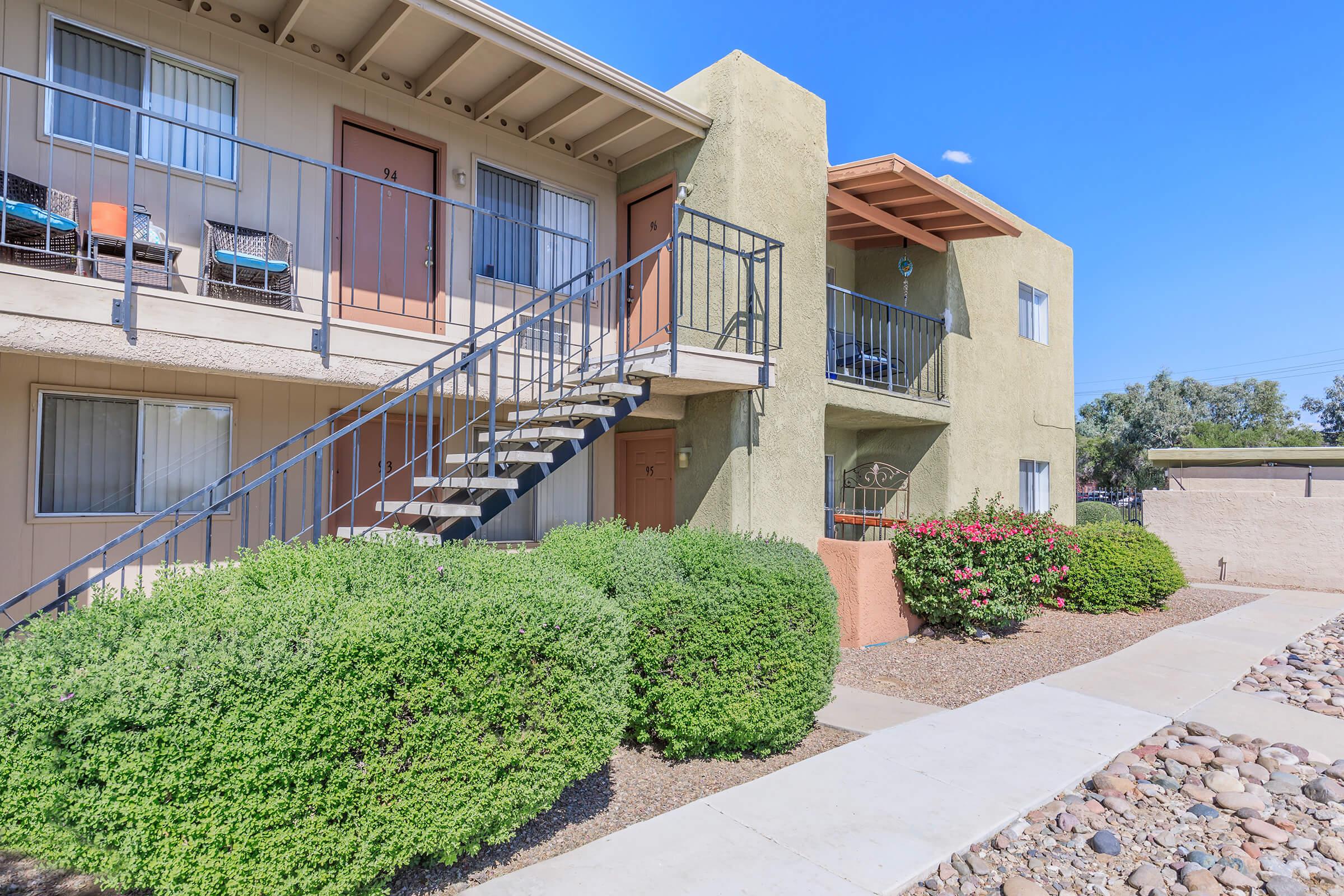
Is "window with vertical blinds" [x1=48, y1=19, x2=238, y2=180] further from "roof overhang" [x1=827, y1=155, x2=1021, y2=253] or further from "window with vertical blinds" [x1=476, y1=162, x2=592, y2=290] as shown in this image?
"roof overhang" [x1=827, y1=155, x2=1021, y2=253]

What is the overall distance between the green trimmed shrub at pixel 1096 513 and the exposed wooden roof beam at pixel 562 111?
17953 millimetres

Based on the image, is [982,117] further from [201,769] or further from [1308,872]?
[201,769]

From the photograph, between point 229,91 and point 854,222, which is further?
point 854,222

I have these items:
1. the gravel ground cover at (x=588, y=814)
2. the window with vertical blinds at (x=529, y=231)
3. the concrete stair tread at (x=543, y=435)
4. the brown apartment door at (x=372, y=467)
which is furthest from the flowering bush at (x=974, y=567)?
the brown apartment door at (x=372, y=467)

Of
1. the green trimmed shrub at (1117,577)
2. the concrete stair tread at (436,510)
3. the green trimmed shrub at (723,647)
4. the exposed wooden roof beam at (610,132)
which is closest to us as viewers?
the green trimmed shrub at (723,647)

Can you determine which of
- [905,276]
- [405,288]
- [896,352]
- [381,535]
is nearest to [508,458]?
[381,535]

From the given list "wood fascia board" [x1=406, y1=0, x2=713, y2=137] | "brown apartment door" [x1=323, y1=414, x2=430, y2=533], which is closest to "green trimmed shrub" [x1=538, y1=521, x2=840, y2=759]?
"brown apartment door" [x1=323, y1=414, x2=430, y2=533]

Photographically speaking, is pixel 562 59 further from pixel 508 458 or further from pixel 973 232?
pixel 973 232

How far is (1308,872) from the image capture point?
3.46 metres

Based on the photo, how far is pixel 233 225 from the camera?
21.5ft

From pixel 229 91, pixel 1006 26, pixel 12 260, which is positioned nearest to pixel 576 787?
pixel 12 260

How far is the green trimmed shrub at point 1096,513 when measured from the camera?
65.8 ft

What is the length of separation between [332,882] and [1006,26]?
51.4 feet

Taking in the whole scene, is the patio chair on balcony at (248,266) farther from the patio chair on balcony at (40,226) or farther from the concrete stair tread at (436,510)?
the concrete stair tread at (436,510)
